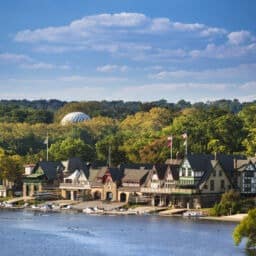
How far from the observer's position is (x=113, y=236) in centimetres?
8356

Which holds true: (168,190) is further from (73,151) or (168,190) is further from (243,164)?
(73,151)

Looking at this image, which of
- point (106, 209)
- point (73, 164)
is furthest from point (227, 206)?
point (73, 164)

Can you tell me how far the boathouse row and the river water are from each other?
27.8ft

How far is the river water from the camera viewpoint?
7469 centimetres

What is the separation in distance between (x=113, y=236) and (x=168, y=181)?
2559 cm

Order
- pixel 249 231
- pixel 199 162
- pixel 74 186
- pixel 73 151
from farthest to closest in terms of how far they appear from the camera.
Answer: pixel 73 151, pixel 74 186, pixel 199 162, pixel 249 231

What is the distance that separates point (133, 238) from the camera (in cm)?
8231

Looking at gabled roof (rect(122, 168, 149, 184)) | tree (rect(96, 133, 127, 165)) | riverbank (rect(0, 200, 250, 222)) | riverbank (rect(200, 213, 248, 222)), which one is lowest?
riverbank (rect(200, 213, 248, 222))

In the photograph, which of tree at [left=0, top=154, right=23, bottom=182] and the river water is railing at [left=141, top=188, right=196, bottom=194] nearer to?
the river water

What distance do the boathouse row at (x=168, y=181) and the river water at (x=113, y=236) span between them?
846 cm

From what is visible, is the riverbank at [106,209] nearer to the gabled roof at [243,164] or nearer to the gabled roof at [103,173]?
the gabled roof at [103,173]

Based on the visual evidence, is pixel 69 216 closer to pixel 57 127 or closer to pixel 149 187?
pixel 149 187

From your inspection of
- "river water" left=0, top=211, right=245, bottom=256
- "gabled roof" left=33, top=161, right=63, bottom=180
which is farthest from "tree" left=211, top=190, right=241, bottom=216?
"gabled roof" left=33, top=161, right=63, bottom=180

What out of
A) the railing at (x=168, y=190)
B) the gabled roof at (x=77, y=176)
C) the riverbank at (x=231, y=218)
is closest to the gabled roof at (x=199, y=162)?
the railing at (x=168, y=190)
